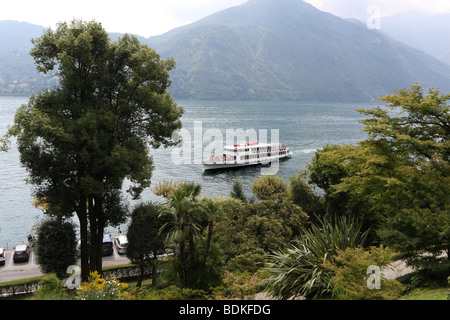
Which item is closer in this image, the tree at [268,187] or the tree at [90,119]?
the tree at [90,119]

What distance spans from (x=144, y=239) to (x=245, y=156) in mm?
47740

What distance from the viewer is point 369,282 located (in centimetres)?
1066

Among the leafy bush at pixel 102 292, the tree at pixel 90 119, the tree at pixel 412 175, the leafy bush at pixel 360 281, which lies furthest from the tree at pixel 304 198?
the leafy bush at pixel 102 292

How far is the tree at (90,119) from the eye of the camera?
1809 cm

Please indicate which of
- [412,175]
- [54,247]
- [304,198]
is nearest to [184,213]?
[412,175]

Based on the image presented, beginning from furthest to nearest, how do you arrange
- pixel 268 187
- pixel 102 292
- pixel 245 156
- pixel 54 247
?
pixel 245 156, pixel 268 187, pixel 54 247, pixel 102 292

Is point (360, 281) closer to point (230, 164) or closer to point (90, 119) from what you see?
point (90, 119)

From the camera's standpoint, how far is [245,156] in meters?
67.4

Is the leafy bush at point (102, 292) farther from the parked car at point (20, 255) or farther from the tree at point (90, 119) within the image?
the parked car at point (20, 255)

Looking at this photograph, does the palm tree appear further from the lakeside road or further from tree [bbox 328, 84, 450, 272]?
the lakeside road

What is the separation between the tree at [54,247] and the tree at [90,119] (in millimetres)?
934

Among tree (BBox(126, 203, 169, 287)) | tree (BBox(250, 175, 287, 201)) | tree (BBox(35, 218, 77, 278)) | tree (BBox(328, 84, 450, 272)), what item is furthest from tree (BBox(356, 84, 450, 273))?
tree (BBox(250, 175, 287, 201))
